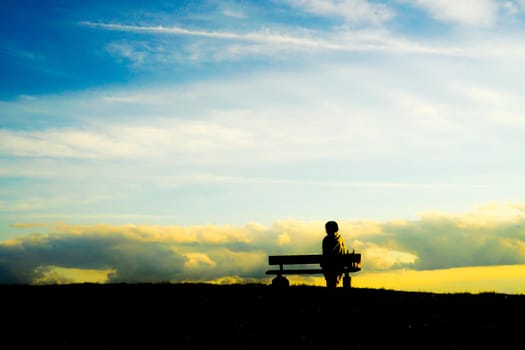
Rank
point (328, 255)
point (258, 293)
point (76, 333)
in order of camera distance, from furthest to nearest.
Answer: point (328, 255) → point (258, 293) → point (76, 333)

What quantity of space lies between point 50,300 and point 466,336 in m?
11.6

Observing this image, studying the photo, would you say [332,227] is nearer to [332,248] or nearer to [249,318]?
[332,248]

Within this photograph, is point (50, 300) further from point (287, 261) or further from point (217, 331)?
point (287, 261)

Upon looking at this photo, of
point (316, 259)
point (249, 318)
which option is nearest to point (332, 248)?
point (316, 259)

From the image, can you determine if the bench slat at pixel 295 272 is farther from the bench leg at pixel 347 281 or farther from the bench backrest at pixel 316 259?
the bench leg at pixel 347 281

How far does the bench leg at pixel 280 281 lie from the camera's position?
21.0 m

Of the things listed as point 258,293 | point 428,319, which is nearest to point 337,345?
point 428,319

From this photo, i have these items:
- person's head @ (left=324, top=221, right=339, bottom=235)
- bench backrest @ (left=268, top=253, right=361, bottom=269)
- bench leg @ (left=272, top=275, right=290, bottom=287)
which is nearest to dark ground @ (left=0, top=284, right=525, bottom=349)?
bench leg @ (left=272, top=275, right=290, bottom=287)

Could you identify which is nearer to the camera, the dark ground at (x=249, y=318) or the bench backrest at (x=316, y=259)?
the dark ground at (x=249, y=318)

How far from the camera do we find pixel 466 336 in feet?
45.4

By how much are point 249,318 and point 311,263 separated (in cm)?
668

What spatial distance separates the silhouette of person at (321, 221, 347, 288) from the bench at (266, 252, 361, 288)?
163 mm

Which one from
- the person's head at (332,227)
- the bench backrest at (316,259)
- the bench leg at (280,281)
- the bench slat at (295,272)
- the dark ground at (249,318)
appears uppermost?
the person's head at (332,227)

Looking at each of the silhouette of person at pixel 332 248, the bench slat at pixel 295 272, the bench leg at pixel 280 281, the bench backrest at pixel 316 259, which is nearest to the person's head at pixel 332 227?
the silhouette of person at pixel 332 248
